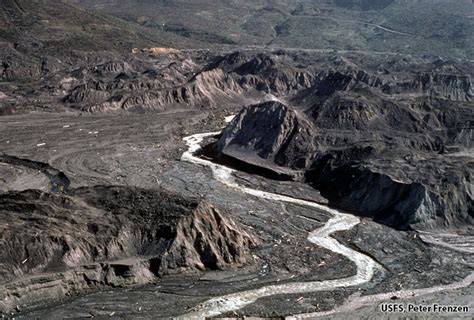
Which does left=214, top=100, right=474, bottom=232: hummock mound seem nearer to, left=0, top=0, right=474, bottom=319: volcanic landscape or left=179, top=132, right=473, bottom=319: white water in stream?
left=0, top=0, right=474, bottom=319: volcanic landscape

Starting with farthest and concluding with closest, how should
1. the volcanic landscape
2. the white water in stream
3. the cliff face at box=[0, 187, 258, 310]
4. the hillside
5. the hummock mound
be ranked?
1. the hillside
2. the hummock mound
3. the volcanic landscape
4. the cliff face at box=[0, 187, 258, 310]
5. the white water in stream

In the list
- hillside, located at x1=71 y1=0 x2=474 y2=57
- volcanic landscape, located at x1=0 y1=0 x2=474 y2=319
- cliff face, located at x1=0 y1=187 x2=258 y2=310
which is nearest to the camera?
cliff face, located at x1=0 y1=187 x2=258 y2=310

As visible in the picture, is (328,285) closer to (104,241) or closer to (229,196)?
(104,241)

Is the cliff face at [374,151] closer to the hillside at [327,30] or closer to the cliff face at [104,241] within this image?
the cliff face at [104,241]

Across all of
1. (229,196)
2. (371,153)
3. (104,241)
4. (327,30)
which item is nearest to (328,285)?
(104,241)

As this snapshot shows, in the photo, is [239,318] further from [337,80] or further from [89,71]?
[89,71]

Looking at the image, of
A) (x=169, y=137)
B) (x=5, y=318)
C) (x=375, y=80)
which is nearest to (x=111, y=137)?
(x=169, y=137)

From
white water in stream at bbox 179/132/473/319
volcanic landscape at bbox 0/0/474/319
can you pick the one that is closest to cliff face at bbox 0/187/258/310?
volcanic landscape at bbox 0/0/474/319
